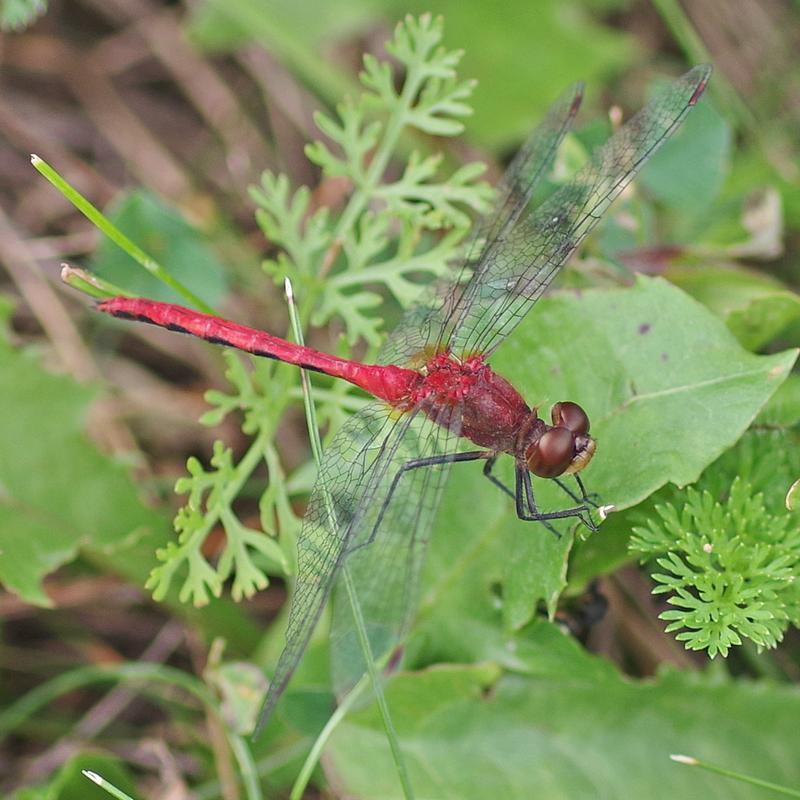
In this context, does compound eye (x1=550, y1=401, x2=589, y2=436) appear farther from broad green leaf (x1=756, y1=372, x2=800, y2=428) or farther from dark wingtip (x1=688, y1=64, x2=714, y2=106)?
dark wingtip (x1=688, y1=64, x2=714, y2=106)

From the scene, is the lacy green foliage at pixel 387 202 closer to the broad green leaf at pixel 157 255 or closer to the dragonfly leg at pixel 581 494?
the dragonfly leg at pixel 581 494

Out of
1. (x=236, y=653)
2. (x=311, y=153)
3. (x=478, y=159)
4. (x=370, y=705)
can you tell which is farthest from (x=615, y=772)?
(x=478, y=159)

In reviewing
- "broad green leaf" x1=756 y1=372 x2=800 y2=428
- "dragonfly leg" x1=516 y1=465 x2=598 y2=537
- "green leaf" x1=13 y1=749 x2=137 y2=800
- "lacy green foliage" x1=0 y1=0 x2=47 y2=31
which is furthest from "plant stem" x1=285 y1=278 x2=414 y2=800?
"lacy green foliage" x1=0 y1=0 x2=47 y2=31

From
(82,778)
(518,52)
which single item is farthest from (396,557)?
(518,52)

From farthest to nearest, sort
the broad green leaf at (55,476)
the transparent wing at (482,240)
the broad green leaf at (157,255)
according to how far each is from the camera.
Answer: the broad green leaf at (157,255), the broad green leaf at (55,476), the transparent wing at (482,240)

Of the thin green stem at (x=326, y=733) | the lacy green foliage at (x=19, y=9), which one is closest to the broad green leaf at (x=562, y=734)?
the thin green stem at (x=326, y=733)

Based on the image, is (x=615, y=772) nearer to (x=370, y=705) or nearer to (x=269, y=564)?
(x=370, y=705)
